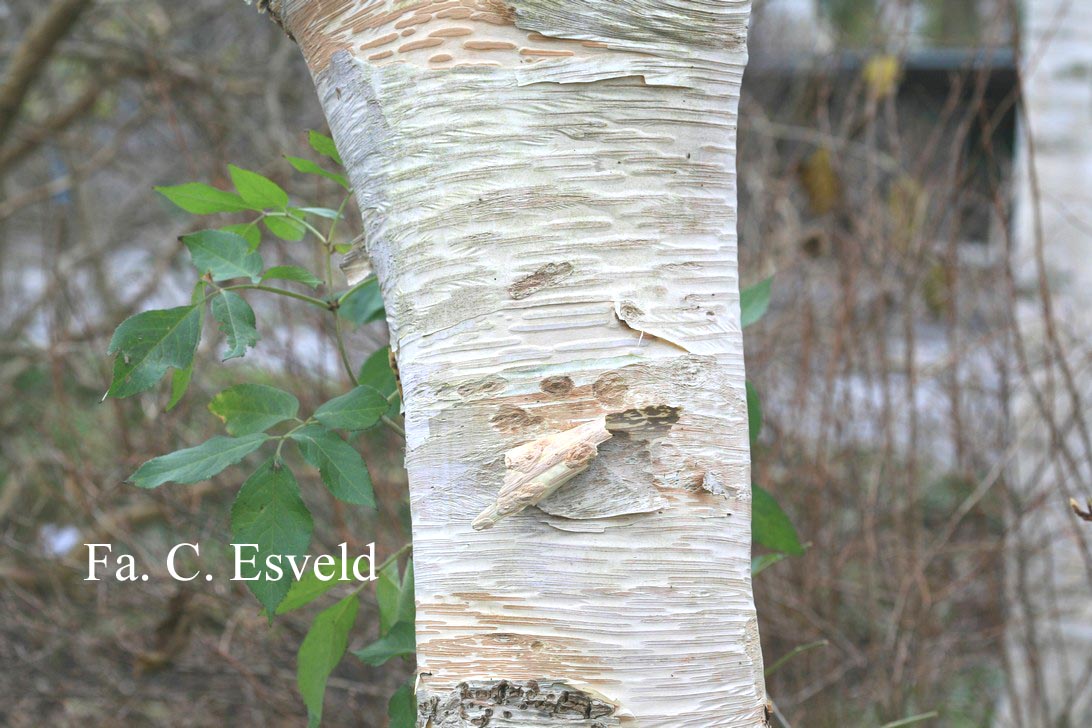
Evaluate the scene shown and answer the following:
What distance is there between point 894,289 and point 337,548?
1847 mm

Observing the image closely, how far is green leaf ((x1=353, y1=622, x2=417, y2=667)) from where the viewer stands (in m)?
1.17

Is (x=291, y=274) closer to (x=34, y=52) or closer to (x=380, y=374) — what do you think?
(x=380, y=374)

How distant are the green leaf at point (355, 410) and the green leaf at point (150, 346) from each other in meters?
0.16

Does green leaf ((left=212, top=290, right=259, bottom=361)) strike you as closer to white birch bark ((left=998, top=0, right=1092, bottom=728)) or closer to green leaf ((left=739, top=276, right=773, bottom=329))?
green leaf ((left=739, top=276, right=773, bottom=329))

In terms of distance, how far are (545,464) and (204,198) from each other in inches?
24.5

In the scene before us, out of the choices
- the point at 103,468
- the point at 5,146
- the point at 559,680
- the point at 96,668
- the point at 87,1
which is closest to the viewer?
the point at 559,680

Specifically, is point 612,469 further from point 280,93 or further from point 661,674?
point 280,93

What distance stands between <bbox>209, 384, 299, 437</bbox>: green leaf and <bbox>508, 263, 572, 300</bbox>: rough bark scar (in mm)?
377

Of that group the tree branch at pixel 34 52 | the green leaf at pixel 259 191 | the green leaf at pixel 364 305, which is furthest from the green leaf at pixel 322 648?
the tree branch at pixel 34 52

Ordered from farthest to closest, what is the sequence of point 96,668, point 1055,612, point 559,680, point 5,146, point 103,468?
point 5,146
point 103,468
point 96,668
point 1055,612
point 559,680

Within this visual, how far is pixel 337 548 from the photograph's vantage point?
285 centimetres

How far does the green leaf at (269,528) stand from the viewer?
1011 millimetres

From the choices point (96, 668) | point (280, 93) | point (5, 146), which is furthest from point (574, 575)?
point (5, 146)

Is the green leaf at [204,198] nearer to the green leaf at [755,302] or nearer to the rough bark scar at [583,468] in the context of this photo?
the rough bark scar at [583,468]
